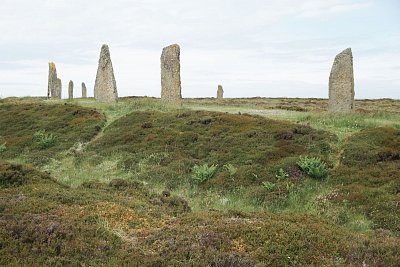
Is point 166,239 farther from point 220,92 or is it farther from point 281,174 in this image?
point 220,92

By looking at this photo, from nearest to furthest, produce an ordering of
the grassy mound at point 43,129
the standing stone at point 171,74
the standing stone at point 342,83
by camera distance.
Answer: the grassy mound at point 43,129 < the standing stone at point 342,83 < the standing stone at point 171,74

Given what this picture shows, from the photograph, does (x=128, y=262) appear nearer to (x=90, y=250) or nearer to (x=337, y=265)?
(x=90, y=250)

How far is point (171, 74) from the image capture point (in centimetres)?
3219

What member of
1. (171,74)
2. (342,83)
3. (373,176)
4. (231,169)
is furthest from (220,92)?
(373,176)

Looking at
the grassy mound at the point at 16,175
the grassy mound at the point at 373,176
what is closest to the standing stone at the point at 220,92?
the grassy mound at the point at 373,176

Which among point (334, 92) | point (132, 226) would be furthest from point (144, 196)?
point (334, 92)

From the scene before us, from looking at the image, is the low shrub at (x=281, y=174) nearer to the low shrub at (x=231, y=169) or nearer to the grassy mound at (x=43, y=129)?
the low shrub at (x=231, y=169)

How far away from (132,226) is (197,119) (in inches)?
602

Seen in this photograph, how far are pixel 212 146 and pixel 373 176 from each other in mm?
7554

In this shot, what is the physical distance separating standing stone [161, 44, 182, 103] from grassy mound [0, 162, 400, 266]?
21397 millimetres

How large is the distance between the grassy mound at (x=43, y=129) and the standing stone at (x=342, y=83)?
1389cm

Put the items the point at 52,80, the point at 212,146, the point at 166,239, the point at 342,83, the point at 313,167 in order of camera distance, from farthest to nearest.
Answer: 1. the point at 52,80
2. the point at 342,83
3. the point at 212,146
4. the point at 313,167
5. the point at 166,239

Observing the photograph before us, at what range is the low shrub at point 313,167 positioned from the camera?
16438 millimetres

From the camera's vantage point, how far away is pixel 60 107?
32938 millimetres
